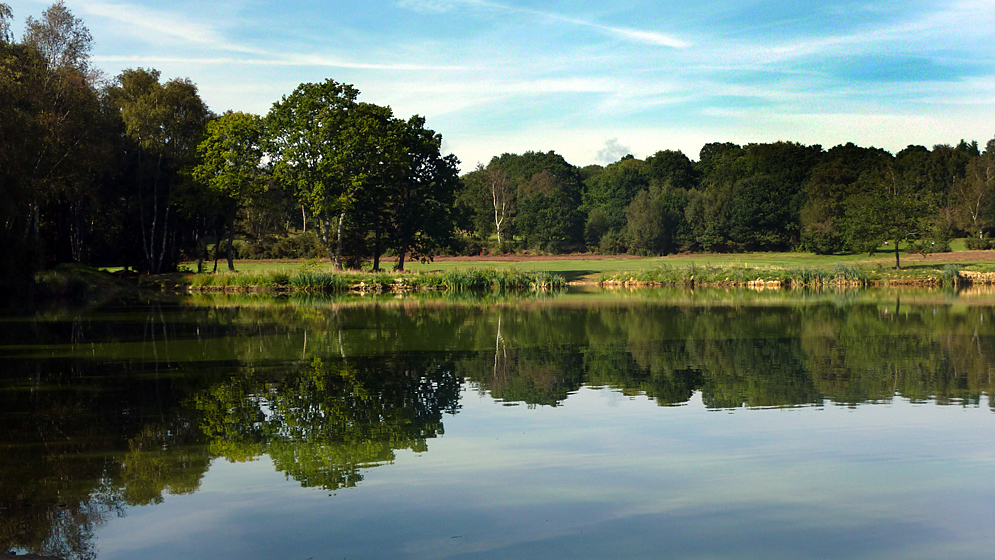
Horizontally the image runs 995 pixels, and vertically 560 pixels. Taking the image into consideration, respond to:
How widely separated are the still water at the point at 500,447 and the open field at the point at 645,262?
3534cm

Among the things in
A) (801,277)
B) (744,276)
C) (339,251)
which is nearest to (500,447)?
(339,251)

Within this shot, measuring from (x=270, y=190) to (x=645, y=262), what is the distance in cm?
3575

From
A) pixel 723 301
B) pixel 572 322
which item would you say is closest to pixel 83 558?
pixel 572 322

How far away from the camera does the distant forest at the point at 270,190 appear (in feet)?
142

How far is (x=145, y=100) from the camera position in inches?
2100

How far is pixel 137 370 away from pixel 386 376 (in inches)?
221

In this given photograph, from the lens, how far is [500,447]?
11109 mm

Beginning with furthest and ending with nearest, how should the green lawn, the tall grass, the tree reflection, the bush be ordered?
the bush < the green lawn < the tall grass < the tree reflection

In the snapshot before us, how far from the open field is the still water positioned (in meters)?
35.3

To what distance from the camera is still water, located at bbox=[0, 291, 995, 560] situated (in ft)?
24.7

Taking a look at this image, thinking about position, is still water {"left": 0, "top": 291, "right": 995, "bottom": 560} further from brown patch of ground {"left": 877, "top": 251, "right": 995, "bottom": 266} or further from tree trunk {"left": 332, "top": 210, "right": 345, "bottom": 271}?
brown patch of ground {"left": 877, "top": 251, "right": 995, "bottom": 266}

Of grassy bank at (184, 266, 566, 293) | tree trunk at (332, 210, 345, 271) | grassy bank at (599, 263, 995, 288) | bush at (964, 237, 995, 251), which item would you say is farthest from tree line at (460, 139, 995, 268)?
grassy bank at (184, 266, 566, 293)

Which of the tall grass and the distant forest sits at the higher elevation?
the distant forest

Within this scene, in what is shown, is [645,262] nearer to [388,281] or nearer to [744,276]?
[744,276]
